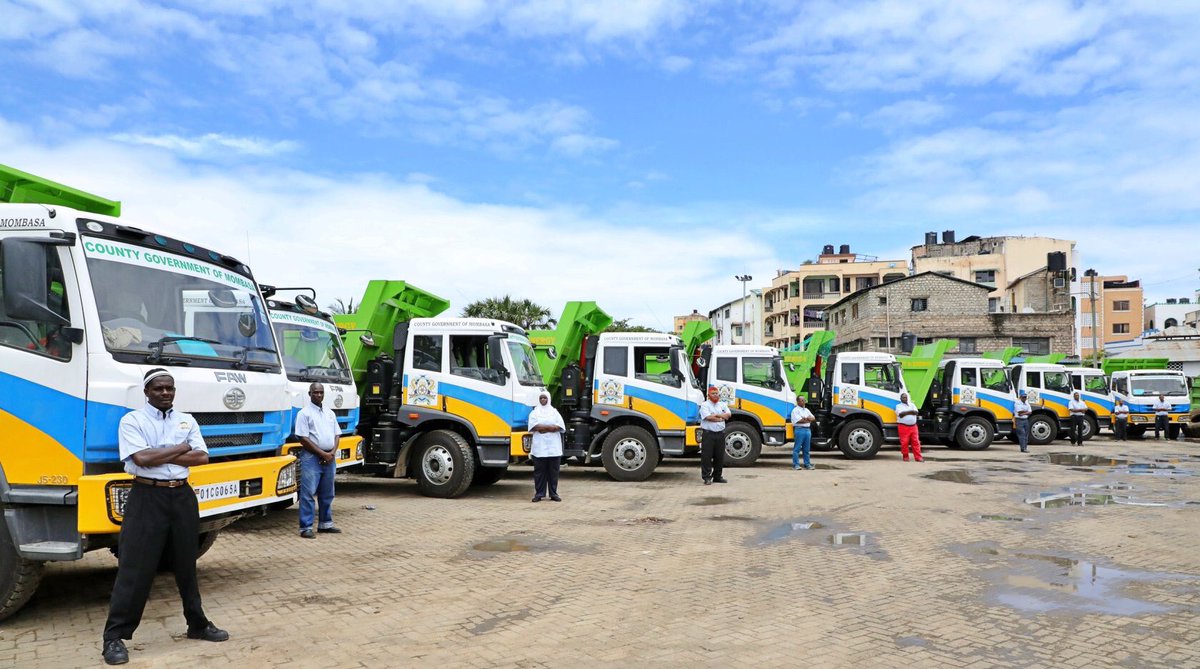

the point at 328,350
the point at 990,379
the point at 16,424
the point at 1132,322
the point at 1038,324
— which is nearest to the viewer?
the point at 16,424

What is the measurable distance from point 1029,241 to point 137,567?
63.3 meters

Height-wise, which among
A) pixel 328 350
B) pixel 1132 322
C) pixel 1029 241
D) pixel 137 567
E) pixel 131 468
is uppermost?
pixel 1029 241

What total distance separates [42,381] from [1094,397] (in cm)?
2757

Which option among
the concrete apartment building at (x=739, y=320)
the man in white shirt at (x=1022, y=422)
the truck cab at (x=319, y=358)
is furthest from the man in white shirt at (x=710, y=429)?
the concrete apartment building at (x=739, y=320)

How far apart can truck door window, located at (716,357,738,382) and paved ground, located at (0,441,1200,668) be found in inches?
215

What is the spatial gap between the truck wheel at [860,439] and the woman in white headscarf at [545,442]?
386 inches

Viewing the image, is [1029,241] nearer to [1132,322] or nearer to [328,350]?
[1132,322]

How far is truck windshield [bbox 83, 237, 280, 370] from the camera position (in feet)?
17.0

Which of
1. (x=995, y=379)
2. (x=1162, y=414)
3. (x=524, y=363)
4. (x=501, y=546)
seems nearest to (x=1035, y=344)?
(x=1162, y=414)

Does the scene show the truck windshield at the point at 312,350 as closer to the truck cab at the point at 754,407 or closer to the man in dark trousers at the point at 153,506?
the man in dark trousers at the point at 153,506

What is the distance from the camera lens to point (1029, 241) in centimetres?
5775

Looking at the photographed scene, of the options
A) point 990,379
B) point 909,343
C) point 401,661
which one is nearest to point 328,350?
point 401,661

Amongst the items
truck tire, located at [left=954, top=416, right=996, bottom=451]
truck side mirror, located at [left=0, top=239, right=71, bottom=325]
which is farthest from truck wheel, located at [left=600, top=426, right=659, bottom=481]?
truck tire, located at [left=954, top=416, right=996, bottom=451]

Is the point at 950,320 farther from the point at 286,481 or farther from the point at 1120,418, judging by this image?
the point at 286,481
